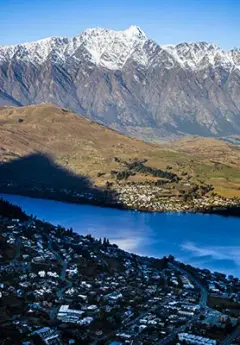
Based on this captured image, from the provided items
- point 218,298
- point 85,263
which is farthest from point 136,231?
point 218,298

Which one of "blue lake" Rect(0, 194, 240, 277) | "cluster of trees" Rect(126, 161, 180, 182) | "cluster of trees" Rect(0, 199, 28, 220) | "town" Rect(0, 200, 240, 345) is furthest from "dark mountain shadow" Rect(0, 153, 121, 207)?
"town" Rect(0, 200, 240, 345)

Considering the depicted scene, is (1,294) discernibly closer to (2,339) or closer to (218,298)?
(2,339)

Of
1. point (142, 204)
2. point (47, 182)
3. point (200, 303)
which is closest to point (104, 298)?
point (200, 303)

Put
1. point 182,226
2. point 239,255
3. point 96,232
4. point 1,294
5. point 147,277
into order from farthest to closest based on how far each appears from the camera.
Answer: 1. point 182,226
2. point 96,232
3. point 239,255
4. point 147,277
5. point 1,294

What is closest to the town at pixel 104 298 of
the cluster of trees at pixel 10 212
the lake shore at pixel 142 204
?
the cluster of trees at pixel 10 212

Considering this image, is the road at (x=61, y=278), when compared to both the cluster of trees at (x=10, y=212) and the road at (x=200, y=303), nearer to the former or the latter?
the road at (x=200, y=303)

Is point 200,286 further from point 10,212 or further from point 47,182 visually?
point 47,182
